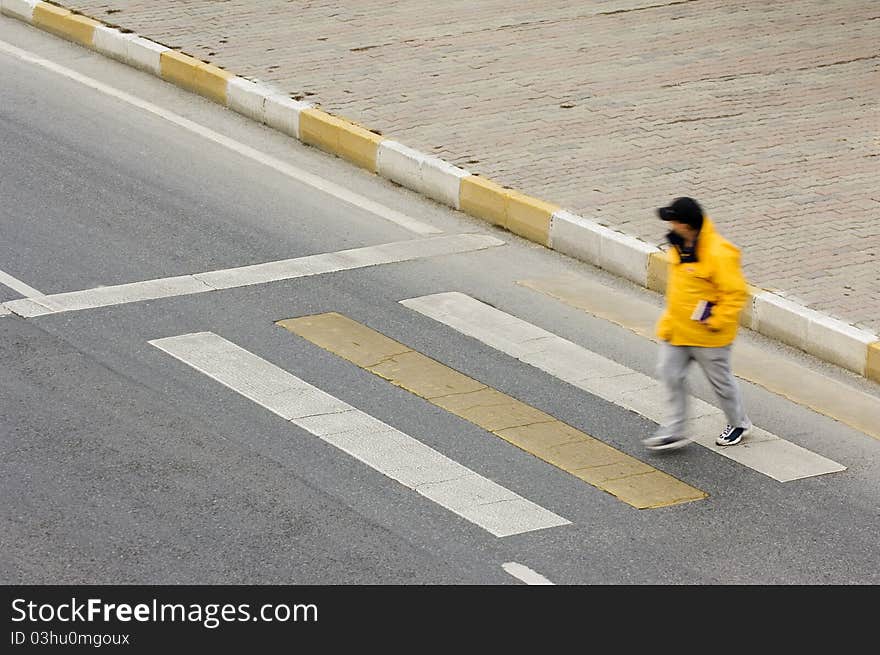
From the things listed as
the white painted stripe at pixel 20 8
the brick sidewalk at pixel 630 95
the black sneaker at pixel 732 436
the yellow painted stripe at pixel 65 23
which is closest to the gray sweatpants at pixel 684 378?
the black sneaker at pixel 732 436

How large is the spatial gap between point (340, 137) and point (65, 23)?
14.5ft

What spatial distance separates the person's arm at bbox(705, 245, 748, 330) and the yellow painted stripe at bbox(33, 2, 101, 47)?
9565mm

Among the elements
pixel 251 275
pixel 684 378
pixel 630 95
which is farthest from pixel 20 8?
pixel 684 378

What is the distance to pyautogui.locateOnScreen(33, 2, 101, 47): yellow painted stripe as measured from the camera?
16594 mm

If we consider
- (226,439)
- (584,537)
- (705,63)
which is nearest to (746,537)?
(584,537)

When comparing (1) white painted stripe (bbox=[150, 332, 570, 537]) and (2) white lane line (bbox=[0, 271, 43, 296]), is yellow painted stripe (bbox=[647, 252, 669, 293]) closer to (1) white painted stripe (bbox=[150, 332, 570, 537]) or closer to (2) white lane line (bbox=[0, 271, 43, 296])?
(1) white painted stripe (bbox=[150, 332, 570, 537])

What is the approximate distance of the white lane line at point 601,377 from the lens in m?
8.91

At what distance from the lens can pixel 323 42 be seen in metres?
16.2

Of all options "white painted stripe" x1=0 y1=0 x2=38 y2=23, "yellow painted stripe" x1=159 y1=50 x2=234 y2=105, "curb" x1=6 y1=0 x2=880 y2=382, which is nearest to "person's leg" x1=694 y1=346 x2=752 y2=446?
"curb" x1=6 y1=0 x2=880 y2=382

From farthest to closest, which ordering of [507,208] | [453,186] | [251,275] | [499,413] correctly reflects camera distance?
[453,186], [507,208], [251,275], [499,413]

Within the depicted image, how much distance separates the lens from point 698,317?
344 inches

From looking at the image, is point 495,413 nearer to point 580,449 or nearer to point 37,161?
point 580,449

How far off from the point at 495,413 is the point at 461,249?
2897 millimetres

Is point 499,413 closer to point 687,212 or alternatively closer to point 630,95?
point 687,212
